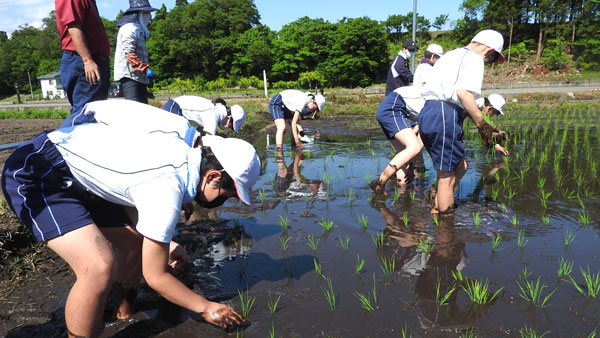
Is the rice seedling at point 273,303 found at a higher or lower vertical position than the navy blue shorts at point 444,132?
lower

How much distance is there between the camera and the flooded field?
2082mm

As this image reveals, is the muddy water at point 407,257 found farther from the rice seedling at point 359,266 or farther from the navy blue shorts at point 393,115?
the navy blue shorts at point 393,115

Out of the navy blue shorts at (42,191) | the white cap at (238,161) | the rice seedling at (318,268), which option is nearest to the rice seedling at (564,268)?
the rice seedling at (318,268)

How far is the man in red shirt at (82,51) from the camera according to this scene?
2.85 metres

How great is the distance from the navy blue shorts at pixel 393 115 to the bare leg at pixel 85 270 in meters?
3.34

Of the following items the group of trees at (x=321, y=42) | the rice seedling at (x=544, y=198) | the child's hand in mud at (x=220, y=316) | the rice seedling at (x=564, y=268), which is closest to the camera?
the child's hand in mud at (x=220, y=316)

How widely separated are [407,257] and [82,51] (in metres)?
2.77

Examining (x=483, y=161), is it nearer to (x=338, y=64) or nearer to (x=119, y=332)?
(x=119, y=332)

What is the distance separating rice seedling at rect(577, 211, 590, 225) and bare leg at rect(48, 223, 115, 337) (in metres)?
3.56

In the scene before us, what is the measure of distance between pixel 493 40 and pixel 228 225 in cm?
275

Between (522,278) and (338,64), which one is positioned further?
(338,64)

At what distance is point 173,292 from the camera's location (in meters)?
1.68

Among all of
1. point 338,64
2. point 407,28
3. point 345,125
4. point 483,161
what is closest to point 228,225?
point 483,161

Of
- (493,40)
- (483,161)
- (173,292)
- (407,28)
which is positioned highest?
(407,28)
